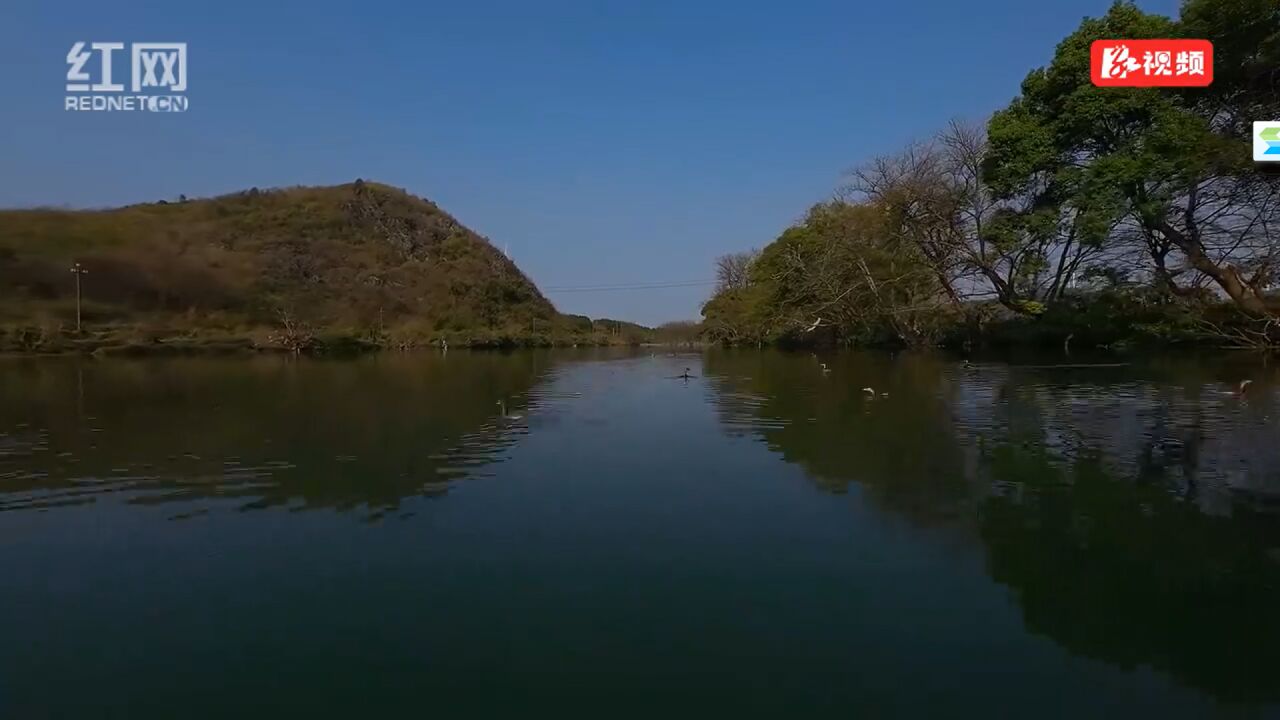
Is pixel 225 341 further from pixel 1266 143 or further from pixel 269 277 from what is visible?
pixel 1266 143

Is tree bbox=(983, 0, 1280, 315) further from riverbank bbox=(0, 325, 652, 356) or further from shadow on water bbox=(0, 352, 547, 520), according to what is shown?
riverbank bbox=(0, 325, 652, 356)

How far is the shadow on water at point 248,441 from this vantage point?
8.81m

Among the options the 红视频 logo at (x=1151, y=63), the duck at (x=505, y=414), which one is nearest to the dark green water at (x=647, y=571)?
the duck at (x=505, y=414)

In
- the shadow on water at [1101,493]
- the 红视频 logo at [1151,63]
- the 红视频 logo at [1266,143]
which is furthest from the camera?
the 红视频 logo at [1151,63]

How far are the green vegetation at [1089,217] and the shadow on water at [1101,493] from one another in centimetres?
1175

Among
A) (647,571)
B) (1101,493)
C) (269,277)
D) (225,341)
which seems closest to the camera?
(647,571)

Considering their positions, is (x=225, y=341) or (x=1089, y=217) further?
(x=225, y=341)

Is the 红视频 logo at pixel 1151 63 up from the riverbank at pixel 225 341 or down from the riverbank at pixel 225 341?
up

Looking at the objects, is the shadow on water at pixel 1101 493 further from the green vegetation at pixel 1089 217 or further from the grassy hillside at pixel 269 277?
the grassy hillside at pixel 269 277

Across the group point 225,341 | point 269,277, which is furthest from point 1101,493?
point 269,277

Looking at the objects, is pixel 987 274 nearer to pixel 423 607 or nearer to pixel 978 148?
pixel 978 148

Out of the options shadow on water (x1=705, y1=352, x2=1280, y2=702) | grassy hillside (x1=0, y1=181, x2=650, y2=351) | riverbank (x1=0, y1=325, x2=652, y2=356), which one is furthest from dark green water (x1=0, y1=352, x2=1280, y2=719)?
grassy hillside (x1=0, y1=181, x2=650, y2=351)

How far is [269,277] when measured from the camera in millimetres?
72750

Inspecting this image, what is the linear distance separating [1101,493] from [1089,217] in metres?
24.6
